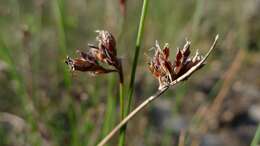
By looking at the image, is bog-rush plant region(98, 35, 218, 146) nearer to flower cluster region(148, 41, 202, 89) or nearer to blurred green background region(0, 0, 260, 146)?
flower cluster region(148, 41, 202, 89)

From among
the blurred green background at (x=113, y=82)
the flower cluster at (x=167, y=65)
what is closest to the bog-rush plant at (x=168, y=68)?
the flower cluster at (x=167, y=65)

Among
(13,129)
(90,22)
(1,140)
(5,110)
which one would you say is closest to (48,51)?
(90,22)

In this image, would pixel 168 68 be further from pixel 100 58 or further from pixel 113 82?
pixel 113 82

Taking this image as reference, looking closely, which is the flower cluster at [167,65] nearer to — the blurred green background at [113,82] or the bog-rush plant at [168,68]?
the bog-rush plant at [168,68]

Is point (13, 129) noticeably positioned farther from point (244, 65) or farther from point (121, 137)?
point (244, 65)

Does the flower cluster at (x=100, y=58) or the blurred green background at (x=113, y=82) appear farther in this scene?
the blurred green background at (x=113, y=82)

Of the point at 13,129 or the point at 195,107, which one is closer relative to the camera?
the point at 13,129
